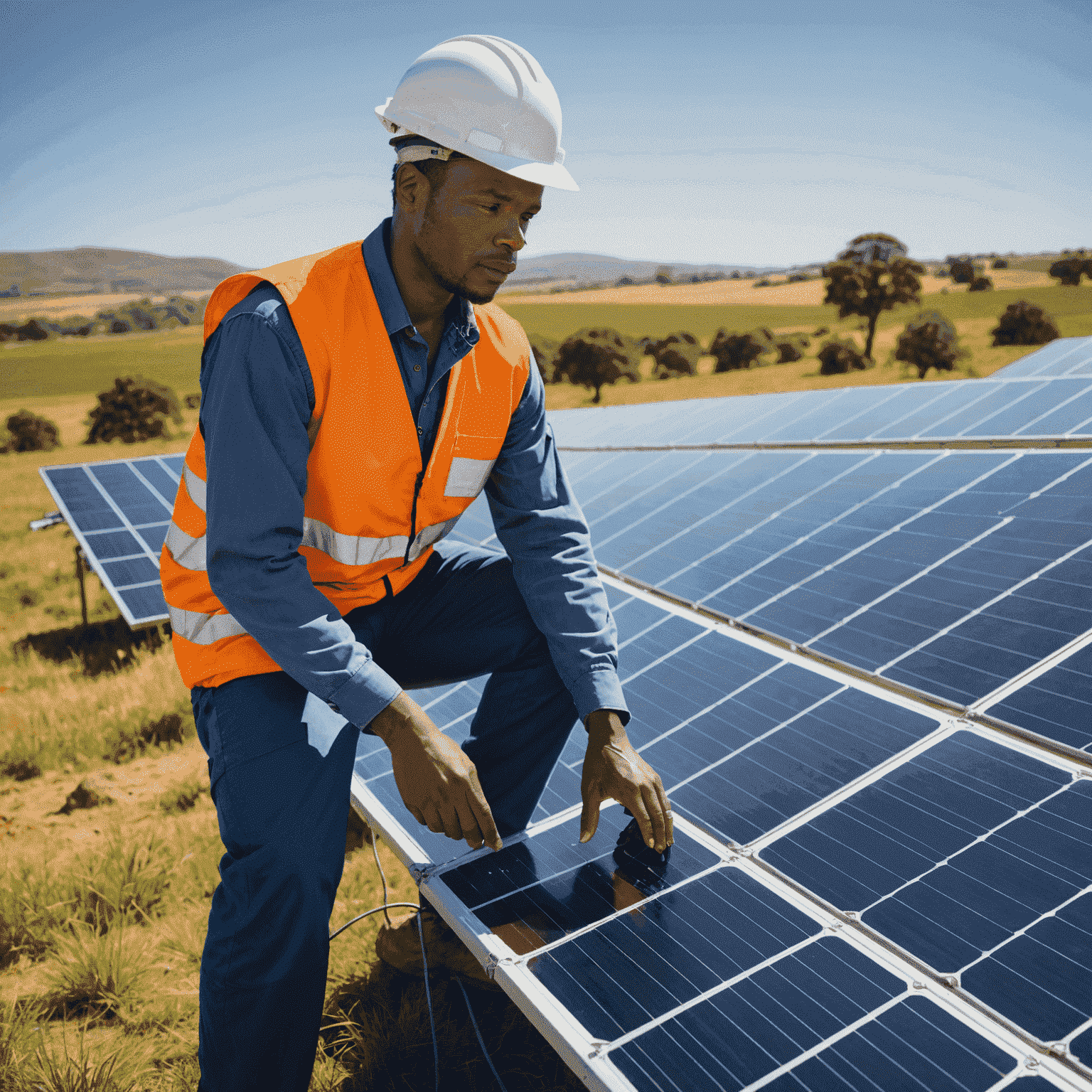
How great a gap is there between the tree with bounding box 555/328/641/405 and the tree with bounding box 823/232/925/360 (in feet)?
46.8

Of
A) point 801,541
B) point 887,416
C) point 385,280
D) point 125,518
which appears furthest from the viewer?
point 125,518

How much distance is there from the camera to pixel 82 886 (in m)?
5.07

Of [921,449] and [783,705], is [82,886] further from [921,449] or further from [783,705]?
[921,449]

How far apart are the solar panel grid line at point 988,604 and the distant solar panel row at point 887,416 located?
1972 millimetres

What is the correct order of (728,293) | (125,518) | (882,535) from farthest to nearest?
(728,293), (125,518), (882,535)

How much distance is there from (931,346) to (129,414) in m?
35.4

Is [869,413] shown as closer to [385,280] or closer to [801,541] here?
[801,541]

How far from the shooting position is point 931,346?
4009cm

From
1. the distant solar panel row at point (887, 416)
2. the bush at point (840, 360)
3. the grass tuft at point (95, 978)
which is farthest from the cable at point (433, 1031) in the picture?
the bush at point (840, 360)

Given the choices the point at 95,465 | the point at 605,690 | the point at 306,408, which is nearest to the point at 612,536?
the point at 605,690

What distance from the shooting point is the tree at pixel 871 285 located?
51.4m

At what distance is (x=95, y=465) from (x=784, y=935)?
39.2ft

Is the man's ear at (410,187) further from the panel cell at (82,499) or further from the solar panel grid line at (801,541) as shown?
the panel cell at (82,499)

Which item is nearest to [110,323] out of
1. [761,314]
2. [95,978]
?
[761,314]
